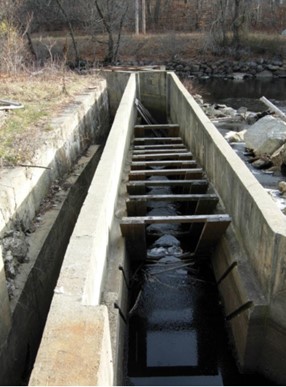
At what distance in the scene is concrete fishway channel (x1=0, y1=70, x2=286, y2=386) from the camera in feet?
10.0

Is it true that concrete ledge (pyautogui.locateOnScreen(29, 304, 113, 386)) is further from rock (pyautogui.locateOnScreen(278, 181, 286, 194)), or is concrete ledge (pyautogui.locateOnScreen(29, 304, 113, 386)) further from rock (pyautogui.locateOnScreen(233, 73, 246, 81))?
rock (pyautogui.locateOnScreen(233, 73, 246, 81))

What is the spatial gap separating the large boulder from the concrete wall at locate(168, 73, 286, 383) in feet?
20.6

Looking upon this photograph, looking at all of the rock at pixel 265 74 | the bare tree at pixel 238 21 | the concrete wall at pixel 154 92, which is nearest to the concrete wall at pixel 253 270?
the concrete wall at pixel 154 92

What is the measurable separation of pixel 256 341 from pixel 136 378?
1522mm

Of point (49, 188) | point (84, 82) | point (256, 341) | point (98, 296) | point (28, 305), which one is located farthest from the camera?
point (84, 82)

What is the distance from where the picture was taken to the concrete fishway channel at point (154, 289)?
305cm

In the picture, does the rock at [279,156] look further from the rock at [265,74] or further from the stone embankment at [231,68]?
the rock at [265,74]

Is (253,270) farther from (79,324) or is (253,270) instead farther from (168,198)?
(79,324)

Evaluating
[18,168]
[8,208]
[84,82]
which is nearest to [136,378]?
[8,208]

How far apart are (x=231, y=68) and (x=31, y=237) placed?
30775 mm

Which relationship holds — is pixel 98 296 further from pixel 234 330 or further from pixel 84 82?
pixel 84 82

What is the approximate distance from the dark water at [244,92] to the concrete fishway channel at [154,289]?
14347mm

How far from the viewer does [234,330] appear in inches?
209

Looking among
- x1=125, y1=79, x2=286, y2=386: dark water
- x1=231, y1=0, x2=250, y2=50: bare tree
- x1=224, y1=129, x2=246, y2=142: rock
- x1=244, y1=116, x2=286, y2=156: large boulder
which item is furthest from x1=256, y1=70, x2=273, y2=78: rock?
x1=125, y1=79, x2=286, y2=386: dark water
